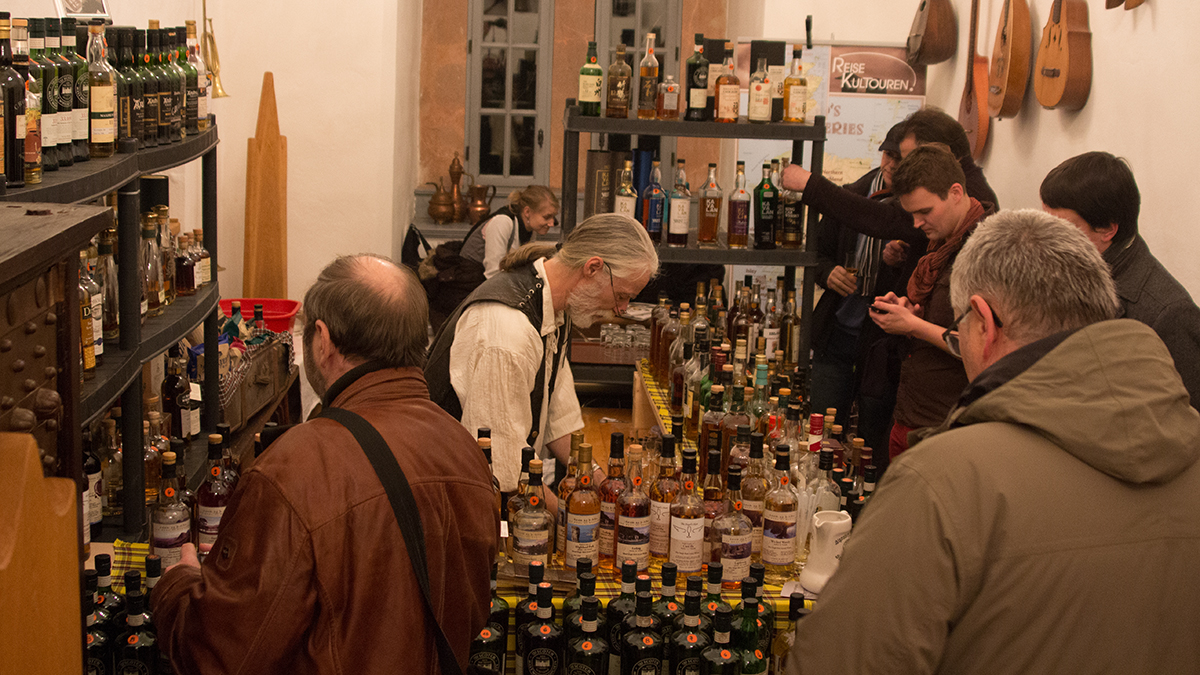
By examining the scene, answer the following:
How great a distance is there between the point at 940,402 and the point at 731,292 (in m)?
3.59

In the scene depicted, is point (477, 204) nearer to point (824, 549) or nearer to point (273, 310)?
point (273, 310)

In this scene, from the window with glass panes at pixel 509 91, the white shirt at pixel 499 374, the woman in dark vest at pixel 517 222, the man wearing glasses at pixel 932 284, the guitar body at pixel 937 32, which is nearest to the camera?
the white shirt at pixel 499 374

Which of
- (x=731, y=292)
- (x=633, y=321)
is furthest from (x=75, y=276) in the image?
(x=731, y=292)

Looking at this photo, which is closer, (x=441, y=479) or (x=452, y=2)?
(x=441, y=479)

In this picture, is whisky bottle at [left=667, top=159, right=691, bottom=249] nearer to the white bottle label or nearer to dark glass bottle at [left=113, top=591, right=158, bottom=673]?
the white bottle label

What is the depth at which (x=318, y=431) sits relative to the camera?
1.76 m

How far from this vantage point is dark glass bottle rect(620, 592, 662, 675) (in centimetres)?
221

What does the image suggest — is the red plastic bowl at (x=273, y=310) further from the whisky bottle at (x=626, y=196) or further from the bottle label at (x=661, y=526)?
the bottle label at (x=661, y=526)

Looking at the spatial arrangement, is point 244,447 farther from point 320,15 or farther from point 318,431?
point 320,15

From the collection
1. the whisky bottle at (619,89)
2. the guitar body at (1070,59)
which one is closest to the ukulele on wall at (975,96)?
the guitar body at (1070,59)

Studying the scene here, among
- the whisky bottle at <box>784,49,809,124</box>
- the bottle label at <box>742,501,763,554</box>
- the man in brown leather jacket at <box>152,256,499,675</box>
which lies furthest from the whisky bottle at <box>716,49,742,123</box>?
the man in brown leather jacket at <box>152,256,499,675</box>

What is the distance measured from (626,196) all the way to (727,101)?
21.1 inches

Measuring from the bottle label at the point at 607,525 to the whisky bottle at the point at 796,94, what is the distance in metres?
2.41

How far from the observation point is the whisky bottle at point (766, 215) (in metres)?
4.51
